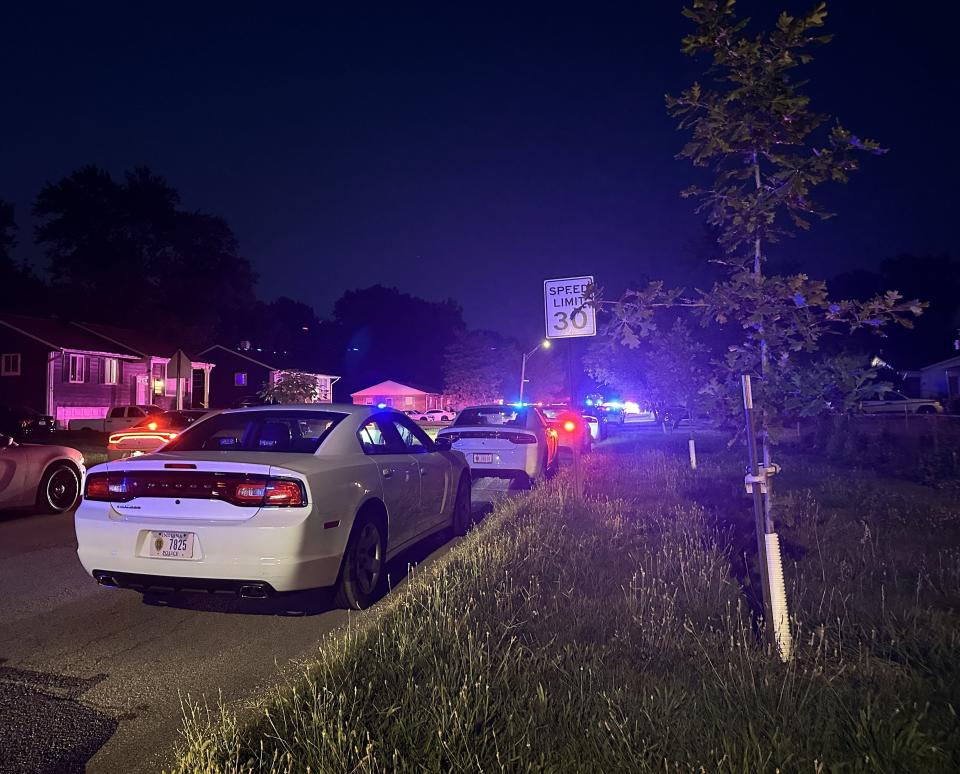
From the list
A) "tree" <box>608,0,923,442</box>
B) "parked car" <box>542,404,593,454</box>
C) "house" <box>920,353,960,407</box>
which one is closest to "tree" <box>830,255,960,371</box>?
"house" <box>920,353,960,407</box>

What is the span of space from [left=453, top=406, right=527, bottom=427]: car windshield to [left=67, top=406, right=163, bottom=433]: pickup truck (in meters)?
23.8

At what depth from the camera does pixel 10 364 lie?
1533 inches

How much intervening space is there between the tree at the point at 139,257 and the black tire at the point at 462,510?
56887 millimetres

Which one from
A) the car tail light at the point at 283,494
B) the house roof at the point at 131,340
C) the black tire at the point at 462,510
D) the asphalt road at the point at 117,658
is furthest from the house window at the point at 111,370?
the car tail light at the point at 283,494

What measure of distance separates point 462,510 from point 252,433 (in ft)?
9.37

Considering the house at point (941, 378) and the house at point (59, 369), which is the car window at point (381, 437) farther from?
the house at point (941, 378)

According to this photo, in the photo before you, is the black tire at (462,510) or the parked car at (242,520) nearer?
the parked car at (242,520)

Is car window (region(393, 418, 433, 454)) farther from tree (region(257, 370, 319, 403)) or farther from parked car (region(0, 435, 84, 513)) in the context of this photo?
tree (region(257, 370, 319, 403))

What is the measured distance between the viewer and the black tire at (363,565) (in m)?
5.25

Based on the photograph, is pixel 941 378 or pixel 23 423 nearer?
pixel 23 423

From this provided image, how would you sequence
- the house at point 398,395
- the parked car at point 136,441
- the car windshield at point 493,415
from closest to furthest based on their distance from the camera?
the car windshield at point 493,415 < the parked car at point 136,441 < the house at point 398,395

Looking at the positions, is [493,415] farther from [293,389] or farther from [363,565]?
[293,389]

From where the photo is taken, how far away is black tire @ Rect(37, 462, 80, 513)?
982 centimetres

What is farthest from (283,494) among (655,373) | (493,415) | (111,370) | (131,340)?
(131,340)
